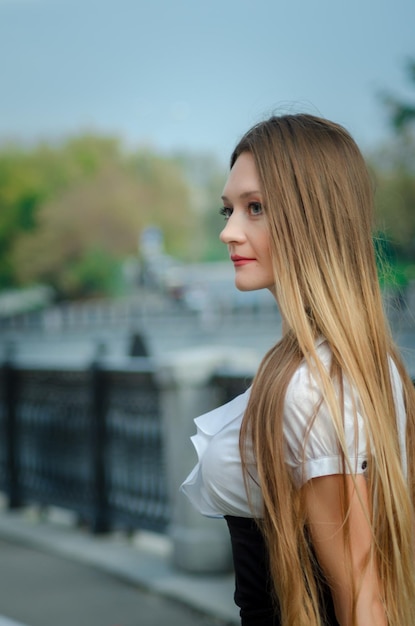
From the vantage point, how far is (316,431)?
60.8 inches

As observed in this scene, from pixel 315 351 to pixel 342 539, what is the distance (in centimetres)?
30

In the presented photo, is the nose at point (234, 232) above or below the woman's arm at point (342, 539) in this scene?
above

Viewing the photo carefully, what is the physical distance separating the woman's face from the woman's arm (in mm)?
371

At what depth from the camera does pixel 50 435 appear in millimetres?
7812

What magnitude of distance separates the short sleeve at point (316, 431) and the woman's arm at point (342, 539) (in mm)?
25

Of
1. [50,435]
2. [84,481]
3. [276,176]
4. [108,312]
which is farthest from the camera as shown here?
[108,312]

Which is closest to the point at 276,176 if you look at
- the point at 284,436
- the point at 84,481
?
the point at 284,436

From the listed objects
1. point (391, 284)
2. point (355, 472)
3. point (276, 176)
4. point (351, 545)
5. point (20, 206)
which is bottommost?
point (351, 545)

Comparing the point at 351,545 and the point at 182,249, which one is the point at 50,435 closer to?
the point at 351,545

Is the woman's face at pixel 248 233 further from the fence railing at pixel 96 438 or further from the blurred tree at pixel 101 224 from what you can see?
the blurred tree at pixel 101 224

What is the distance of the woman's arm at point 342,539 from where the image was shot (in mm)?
1546

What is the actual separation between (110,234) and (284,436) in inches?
2934

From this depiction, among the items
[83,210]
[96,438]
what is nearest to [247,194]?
[96,438]

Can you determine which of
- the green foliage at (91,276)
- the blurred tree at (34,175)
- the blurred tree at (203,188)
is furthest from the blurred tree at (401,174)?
the blurred tree at (34,175)
